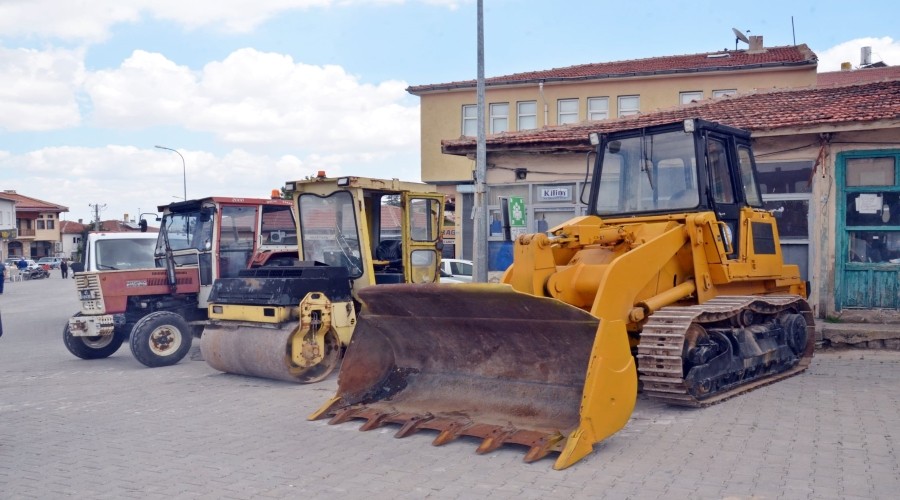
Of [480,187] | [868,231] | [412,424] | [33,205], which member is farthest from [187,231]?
[33,205]

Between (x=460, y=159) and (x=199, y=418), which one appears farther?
(x=460, y=159)

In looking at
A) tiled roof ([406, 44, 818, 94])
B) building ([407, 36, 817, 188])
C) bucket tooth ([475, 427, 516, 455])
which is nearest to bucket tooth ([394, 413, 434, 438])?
bucket tooth ([475, 427, 516, 455])

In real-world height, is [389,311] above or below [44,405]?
above

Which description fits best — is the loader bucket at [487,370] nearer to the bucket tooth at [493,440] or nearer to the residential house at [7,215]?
the bucket tooth at [493,440]

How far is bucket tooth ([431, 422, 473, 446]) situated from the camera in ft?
21.8

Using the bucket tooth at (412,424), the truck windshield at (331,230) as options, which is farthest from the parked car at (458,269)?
the bucket tooth at (412,424)

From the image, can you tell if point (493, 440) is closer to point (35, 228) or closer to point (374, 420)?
point (374, 420)

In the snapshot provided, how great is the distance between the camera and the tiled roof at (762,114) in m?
12.3

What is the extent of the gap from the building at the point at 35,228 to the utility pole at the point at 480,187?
7769 centimetres

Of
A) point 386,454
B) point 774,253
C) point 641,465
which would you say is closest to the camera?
point 641,465

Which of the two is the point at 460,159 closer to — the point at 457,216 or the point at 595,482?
the point at 457,216

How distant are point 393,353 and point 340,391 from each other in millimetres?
635

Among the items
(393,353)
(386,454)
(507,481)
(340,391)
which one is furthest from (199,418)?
(507,481)

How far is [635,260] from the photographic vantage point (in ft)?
24.3
